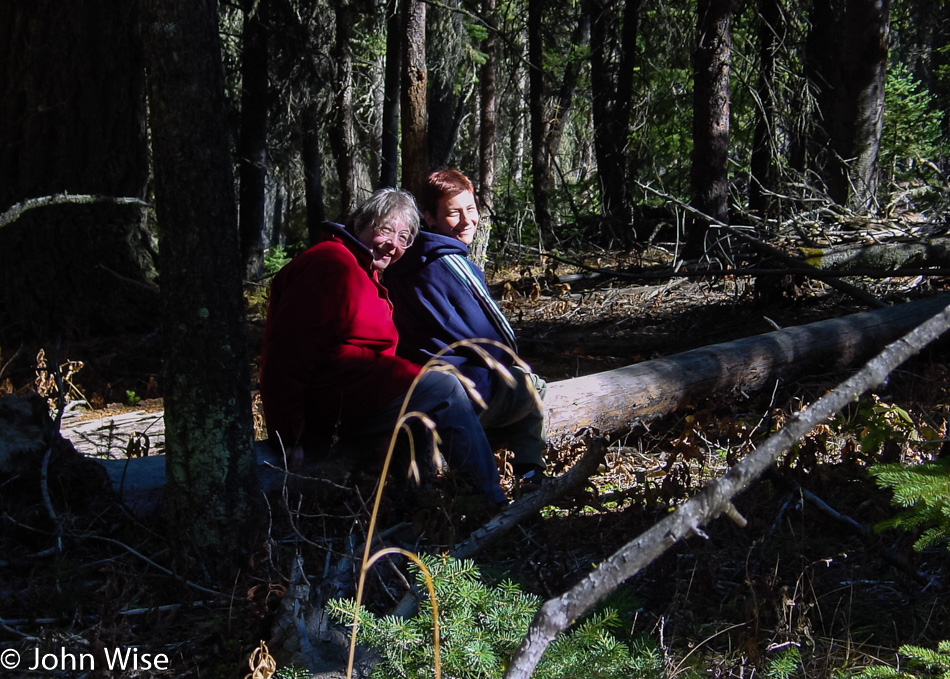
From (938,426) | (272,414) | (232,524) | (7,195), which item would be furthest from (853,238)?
(7,195)

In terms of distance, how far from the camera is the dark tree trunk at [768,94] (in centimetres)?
1112

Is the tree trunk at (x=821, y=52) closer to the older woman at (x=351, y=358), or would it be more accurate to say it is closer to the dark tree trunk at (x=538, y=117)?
the dark tree trunk at (x=538, y=117)

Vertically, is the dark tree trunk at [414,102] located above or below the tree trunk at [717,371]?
above

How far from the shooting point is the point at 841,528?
3730mm

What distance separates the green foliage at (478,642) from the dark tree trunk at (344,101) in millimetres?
10797

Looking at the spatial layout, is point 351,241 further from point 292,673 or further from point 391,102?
point 391,102

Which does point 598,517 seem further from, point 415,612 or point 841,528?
point 415,612

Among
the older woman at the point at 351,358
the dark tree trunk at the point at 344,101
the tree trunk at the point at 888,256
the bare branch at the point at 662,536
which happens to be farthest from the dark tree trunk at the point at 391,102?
the bare branch at the point at 662,536

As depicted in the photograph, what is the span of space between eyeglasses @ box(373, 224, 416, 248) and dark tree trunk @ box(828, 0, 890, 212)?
626cm

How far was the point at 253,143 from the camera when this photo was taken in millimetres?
13625

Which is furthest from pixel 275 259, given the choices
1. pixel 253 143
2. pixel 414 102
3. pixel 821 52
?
pixel 821 52

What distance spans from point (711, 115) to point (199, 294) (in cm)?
904

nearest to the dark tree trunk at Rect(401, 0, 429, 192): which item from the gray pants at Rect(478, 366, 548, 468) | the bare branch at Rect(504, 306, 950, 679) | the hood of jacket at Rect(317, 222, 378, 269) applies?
the gray pants at Rect(478, 366, 548, 468)

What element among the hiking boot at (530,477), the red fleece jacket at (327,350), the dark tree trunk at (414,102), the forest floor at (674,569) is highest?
the dark tree trunk at (414,102)
